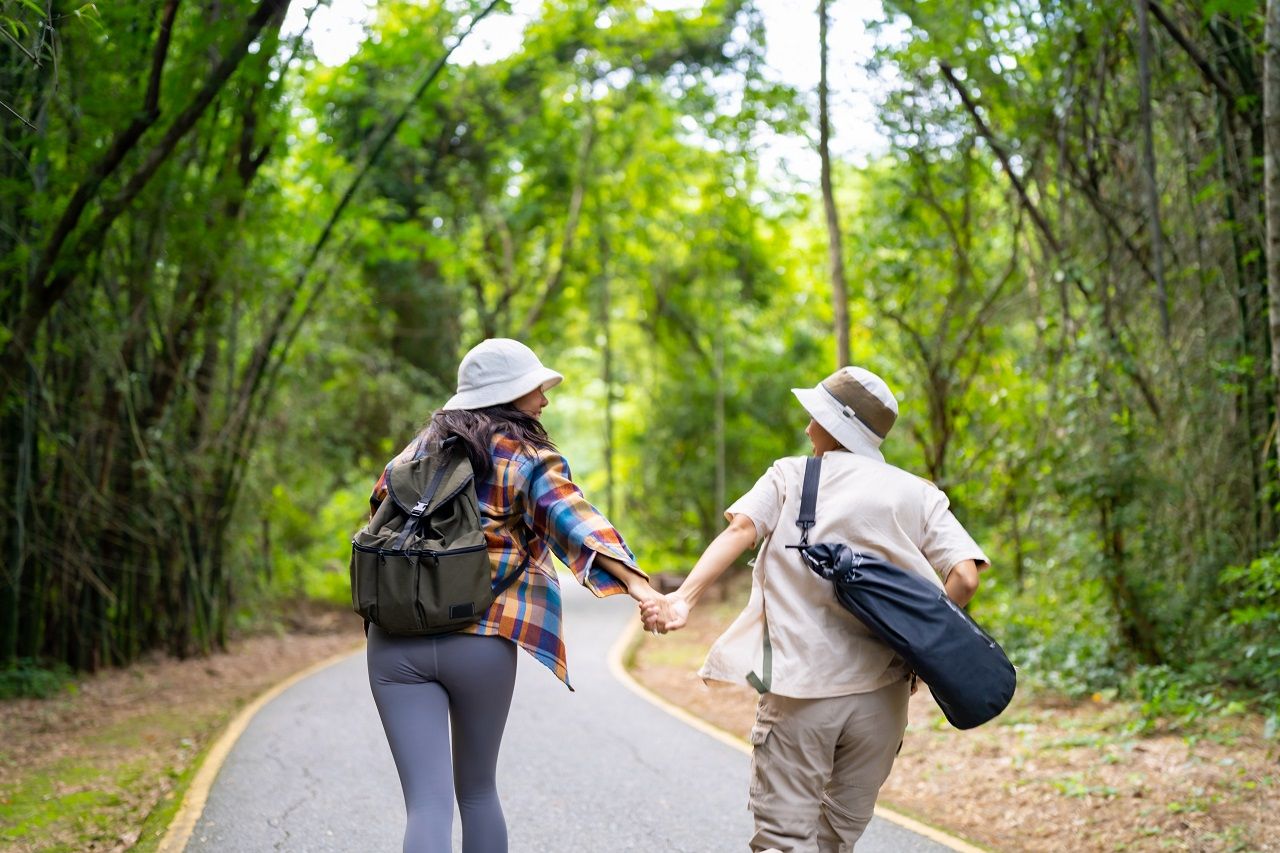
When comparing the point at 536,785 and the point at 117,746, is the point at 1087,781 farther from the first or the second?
the point at 117,746

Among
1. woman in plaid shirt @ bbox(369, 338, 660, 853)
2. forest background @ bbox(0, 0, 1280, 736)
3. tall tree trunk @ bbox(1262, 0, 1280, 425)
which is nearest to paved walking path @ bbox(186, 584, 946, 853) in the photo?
woman in plaid shirt @ bbox(369, 338, 660, 853)

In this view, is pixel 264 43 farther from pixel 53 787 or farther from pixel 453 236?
pixel 453 236

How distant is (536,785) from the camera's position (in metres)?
6.31

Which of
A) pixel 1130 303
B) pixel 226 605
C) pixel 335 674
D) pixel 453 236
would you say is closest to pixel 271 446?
pixel 226 605

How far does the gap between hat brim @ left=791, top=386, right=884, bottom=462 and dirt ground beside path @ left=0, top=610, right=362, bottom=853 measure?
3516 mm

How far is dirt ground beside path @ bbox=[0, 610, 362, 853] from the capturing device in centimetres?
544

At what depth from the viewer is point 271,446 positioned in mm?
14445

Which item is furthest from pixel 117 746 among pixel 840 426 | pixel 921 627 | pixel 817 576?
pixel 921 627

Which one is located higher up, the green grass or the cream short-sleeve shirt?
the cream short-sleeve shirt

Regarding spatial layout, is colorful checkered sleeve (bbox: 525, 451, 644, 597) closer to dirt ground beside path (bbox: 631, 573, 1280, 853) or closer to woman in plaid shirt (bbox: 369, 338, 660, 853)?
woman in plaid shirt (bbox: 369, 338, 660, 853)

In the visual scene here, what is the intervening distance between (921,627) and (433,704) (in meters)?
1.36

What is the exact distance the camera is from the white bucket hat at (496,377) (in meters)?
3.38

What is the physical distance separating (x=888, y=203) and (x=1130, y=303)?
3950mm

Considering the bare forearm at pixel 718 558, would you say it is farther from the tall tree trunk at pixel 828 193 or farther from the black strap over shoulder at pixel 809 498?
the tall tree trunk at pixel 828 193
